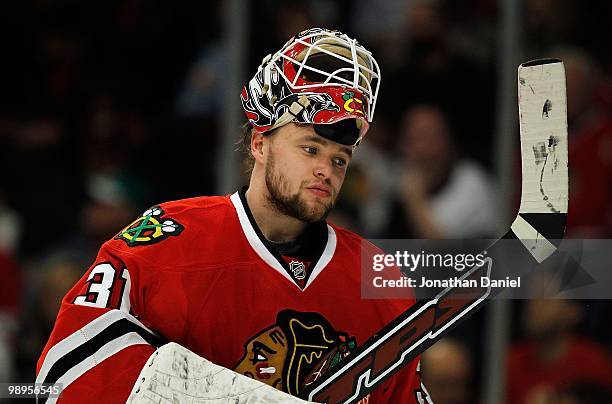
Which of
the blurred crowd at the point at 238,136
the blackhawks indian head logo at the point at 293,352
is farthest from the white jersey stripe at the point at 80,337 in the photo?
the blurred crowd at the point at 238,136

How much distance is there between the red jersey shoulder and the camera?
232 cm

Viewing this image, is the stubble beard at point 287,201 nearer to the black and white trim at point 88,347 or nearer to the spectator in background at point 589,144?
the black and white trim at point 88,347

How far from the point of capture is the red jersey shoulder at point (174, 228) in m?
2.32

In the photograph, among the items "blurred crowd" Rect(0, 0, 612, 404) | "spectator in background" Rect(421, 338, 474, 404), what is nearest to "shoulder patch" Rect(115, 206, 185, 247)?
"blurred crowd" Rect(0, 0, 612, 404)

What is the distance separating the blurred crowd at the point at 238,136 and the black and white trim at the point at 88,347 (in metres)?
1.56

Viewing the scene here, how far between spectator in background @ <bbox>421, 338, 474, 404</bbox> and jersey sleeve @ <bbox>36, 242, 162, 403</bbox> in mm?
1715

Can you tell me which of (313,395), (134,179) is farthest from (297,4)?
(313,395)

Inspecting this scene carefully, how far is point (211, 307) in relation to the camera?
234 centimetres

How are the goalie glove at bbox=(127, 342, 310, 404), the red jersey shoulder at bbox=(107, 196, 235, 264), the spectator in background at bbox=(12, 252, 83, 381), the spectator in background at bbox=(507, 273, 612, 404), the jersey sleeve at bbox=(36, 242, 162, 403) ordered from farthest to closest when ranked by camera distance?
the spectator in background at bbox=(12, 252, 83, 381) < the spectator in background at bbox=(507, 273, 612, 404) < the red jersey shoulder at bbox=(107, 196, 235, 264) < the jersey sleeve at bbox=(36, 242, 162, 403) < the goalie glove at bbox=(127, 342, 310, 404)

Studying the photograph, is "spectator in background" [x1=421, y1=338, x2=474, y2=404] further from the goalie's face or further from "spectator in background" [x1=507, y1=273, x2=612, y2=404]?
the goalie's face

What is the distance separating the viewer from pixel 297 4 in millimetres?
3969

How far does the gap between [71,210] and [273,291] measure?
6.87 feet

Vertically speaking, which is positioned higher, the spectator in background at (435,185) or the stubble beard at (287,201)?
the stubble beard at (287,201)

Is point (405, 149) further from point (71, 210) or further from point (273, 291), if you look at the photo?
point (273, 291)
